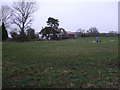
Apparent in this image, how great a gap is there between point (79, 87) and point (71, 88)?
24cm

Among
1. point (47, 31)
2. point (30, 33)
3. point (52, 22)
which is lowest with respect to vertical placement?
point (30, 33)

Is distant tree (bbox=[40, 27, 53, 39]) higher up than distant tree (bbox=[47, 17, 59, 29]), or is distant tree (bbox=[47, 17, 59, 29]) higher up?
distant tree (bbox=[47, 17, 59, 29])

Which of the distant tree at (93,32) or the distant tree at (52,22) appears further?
the distant tree at (93,32)

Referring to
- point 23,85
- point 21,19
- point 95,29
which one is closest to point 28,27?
point 21,19

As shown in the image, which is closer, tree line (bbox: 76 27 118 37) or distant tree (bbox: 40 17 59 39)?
distant tree (bbox: 40 17 59 39)

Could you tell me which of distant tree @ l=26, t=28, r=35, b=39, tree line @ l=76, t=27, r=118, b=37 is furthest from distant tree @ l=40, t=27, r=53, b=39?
tree line @ l=76, t=27, r=118, b=37

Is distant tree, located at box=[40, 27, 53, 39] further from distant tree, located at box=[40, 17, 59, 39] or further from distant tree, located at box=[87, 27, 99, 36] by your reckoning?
distant tree, located at box=[87, 27, 99, 36]

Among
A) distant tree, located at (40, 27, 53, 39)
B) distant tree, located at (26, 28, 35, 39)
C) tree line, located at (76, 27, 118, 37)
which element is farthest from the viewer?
tree line, located at (76, 27, 118, 37)

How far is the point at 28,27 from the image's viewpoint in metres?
45.8

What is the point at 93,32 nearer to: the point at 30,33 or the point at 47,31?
the point at 47,31

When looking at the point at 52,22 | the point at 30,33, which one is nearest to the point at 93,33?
the point at 52,22

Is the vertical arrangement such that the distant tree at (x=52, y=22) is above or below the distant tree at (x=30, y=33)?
above

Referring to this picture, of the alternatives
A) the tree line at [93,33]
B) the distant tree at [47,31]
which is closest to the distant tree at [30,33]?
the distant tree at [47,31]

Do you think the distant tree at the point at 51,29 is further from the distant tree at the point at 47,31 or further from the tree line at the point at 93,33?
the tree line at the point at 93,33
